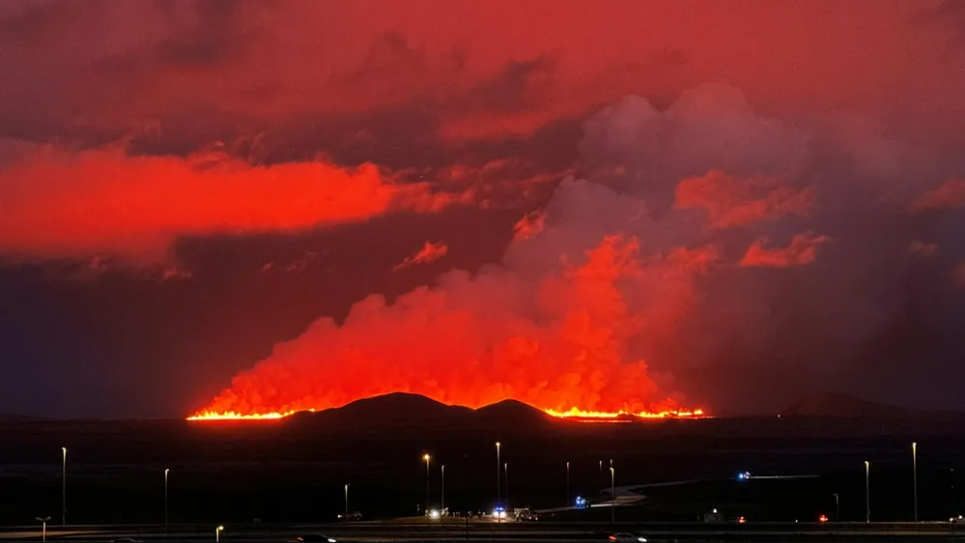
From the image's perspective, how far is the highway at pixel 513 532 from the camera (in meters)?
117

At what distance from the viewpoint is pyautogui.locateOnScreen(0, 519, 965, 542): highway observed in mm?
116550

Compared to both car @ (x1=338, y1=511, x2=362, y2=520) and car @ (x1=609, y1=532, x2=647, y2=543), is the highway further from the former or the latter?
car @ (x1=338, y1=511, x2=362, y2=520)

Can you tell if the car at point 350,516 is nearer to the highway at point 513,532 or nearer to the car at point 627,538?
the highway at point 513,532

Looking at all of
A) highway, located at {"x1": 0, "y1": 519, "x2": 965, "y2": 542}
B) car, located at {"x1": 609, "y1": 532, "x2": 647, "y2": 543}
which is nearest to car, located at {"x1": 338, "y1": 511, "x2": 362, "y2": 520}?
highway, located at {"x1": 0, "y1": 519, "x2": 965, "y2": 542}

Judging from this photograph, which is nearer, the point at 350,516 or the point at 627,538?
the point at 627,538

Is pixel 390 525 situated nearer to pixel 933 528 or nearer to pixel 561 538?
pixel 561 538

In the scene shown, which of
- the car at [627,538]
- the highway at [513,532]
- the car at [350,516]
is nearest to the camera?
the car at [627,538]

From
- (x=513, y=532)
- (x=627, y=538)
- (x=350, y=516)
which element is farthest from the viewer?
(x=350, y=516)

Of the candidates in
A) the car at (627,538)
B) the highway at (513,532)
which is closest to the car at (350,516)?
the highway at (513,532)

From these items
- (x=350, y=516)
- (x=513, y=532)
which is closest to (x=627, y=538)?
(x=513, y=532)

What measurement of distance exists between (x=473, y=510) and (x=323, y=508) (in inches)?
794

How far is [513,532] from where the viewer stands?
127625 millimetres

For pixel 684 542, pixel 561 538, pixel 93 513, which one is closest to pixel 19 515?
pixel 93 513

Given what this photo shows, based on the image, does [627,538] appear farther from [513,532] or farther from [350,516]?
[350,516]
